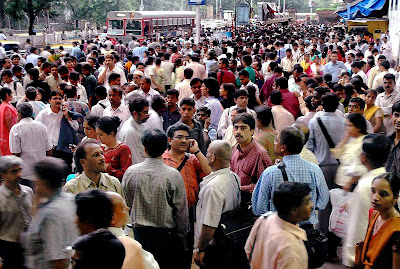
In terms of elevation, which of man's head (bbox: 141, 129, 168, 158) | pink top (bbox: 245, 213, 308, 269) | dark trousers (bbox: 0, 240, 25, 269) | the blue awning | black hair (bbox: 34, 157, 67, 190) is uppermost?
the blue awning

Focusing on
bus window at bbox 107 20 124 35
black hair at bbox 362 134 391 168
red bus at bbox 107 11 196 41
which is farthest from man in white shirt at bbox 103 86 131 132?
bus window at bbox 107 20 124 35

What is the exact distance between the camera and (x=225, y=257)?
4.67 m

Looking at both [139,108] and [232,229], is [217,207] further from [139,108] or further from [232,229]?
[139,108]

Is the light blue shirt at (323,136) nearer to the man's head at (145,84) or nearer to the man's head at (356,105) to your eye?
the man's head at (356,105)

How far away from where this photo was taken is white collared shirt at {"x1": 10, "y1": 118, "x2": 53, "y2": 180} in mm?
6992

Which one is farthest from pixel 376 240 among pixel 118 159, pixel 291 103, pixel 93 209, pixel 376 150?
pixel 291 103

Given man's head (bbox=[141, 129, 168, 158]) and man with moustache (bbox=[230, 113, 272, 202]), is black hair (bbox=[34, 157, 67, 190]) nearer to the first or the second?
man's head (bbox=[141, 129, 168, 158])

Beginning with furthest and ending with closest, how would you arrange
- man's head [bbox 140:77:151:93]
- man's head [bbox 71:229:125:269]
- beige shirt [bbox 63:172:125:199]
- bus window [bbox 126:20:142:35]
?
bus window [bbox 126:20:142:35], man's head [bbox 140:77:151:93], beige shirt [bbox 63:172:125:199], man's head [bbox 71:229:125:269]

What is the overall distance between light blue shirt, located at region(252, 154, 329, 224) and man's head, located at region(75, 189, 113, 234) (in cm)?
163

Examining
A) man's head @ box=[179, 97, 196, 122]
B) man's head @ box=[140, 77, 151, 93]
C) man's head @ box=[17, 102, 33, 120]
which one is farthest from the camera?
man's head @ box=[140, 77, 151, 93]

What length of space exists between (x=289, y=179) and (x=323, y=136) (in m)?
2.16

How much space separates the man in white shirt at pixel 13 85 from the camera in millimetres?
10414

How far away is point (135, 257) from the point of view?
3.44m

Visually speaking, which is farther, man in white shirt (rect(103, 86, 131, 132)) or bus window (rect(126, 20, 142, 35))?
bus window (rect(126, 20, 142, 35))
